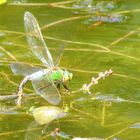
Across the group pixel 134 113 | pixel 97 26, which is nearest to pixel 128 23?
pixel 97 26

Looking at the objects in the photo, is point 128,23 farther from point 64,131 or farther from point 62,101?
point 64,131

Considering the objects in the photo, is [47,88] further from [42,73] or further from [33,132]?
[33,132]

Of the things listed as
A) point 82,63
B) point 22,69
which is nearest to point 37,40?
point 22,69

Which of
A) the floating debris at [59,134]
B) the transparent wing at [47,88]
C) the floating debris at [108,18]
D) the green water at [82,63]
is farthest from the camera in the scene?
the floating debris at [108,18]

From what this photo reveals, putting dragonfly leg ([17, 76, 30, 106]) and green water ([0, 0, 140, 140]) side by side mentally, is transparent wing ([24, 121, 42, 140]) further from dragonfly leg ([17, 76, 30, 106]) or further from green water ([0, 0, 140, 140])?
dragonfly leg ([17, 76, 30, 106])

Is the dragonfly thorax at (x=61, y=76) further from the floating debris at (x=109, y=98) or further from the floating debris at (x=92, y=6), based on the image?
the floating debris at (x=92, y=6)

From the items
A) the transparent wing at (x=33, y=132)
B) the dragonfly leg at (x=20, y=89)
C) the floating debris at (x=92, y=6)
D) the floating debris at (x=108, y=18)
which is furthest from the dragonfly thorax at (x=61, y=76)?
the floating debris at (x=92, y=6)
